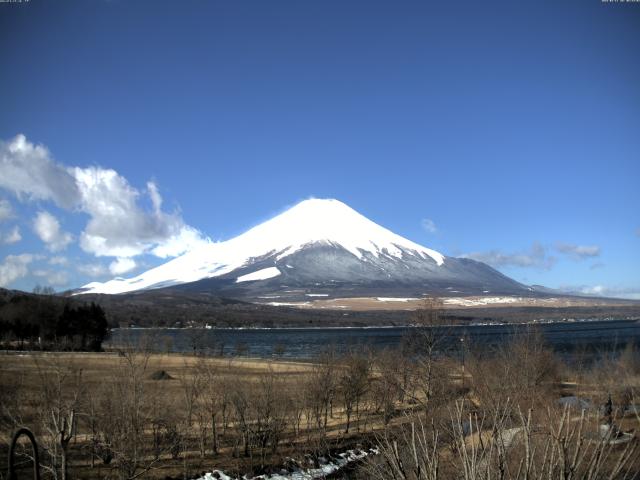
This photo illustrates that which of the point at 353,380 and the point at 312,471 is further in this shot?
the point at 353,380

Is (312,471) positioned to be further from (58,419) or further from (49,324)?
(49,324)

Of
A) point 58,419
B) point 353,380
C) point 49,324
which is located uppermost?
point 58,419

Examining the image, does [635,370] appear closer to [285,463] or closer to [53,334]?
[285,463]

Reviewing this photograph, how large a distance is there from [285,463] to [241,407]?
3849 millimetres

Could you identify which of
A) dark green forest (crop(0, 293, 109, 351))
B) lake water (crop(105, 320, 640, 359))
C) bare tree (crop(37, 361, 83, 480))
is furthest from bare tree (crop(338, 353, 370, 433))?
dark green forest (crop(0, 293, 109, 351))

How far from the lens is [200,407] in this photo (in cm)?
3200

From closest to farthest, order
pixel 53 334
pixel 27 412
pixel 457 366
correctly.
A: pixel 27 412 → pixel 457 366 → pixel 53 334

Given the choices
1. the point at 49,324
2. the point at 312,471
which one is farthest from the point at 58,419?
the point at 49,324

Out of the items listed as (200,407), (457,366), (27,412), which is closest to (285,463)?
(200,407)

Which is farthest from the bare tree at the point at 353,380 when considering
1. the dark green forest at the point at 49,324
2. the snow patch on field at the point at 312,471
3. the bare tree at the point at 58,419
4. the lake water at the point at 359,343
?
the dark green forest at the point at 49,324

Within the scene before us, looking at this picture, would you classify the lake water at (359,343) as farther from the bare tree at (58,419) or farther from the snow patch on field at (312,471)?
the bare tree at (58,419)

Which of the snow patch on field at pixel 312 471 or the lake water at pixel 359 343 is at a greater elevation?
the snow patch on field at pixel 312 471

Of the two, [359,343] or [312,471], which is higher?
[359,343]

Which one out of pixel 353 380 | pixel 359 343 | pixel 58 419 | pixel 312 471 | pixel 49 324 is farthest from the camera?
pixel 49 324
